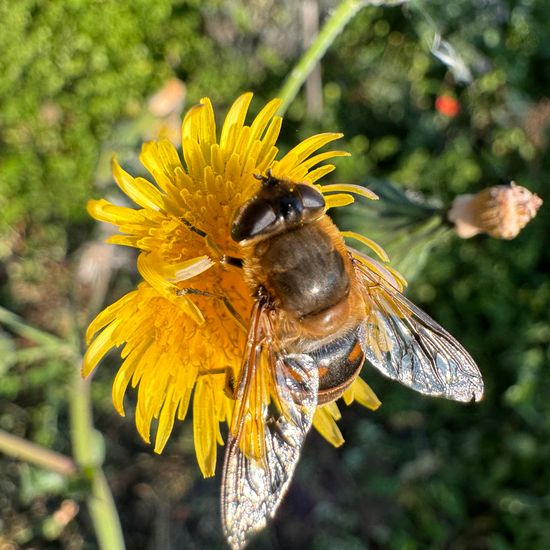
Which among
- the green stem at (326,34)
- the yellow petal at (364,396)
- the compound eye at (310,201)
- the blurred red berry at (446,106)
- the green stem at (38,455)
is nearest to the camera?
the compound eye at (310,201)

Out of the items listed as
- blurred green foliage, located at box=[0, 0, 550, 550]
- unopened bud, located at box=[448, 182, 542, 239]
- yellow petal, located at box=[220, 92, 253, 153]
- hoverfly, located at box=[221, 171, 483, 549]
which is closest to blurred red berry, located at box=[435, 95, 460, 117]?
blurred green foliage, located at box=[0, 0, 550, 550]

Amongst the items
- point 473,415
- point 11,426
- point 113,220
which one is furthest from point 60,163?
point 473,415

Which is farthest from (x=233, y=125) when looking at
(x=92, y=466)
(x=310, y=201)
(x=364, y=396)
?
(x=92, y=466)

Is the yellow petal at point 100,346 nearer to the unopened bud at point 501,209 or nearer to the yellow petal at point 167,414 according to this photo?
the yellow petal at point 167,414

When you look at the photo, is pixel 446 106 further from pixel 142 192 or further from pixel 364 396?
pixel 142 192

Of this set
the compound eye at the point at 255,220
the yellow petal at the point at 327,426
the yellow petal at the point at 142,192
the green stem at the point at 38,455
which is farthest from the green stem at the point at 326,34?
the green stem at the point at 38,455

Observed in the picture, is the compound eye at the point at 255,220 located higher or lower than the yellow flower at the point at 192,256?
higher
